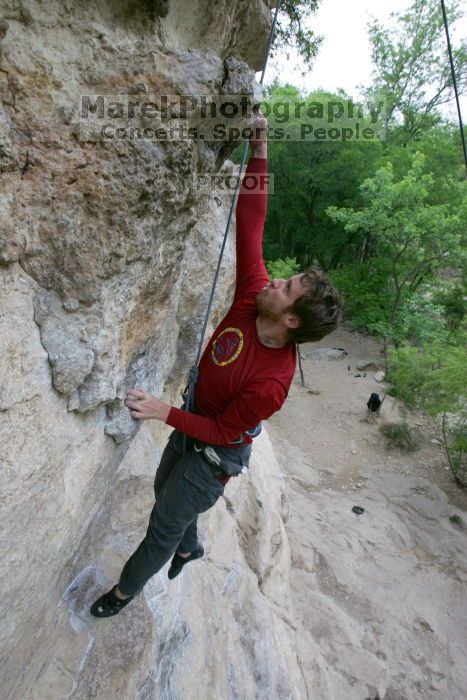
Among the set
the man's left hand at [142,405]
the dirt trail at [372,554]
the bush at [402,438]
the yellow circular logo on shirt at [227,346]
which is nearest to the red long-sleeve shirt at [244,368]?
the yellow circular logo on shirt at [227,346]

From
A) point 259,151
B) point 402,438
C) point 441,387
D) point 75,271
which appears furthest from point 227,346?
point 402,438

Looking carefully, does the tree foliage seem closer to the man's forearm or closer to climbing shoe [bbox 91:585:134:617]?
the man's forearm

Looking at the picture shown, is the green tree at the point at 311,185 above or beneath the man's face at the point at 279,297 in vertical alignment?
above

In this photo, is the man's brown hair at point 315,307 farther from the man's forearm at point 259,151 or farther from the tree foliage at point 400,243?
the tree foliage at point 400,243

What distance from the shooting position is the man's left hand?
7.19 feet

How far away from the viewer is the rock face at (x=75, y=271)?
1.56 meters

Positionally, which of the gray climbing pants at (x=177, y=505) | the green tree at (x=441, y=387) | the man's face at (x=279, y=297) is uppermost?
the man's face at (x=279, y=297)

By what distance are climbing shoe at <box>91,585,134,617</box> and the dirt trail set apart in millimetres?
2392

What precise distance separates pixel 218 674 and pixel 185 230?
298 centimetres

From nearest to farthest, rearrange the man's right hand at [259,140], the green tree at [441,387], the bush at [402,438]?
1. the man's right hand at [259,140]
2. the green tree at [441,387]
3. the bush at [402,438]

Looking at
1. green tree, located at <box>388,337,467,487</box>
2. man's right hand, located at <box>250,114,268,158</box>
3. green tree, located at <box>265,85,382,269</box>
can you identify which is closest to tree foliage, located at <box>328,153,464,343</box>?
green tree, located at <box>265,85,382,269</box>

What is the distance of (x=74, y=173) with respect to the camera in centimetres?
164

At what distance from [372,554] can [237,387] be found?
18.4ft

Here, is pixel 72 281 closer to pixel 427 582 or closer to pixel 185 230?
pixel 185 230
